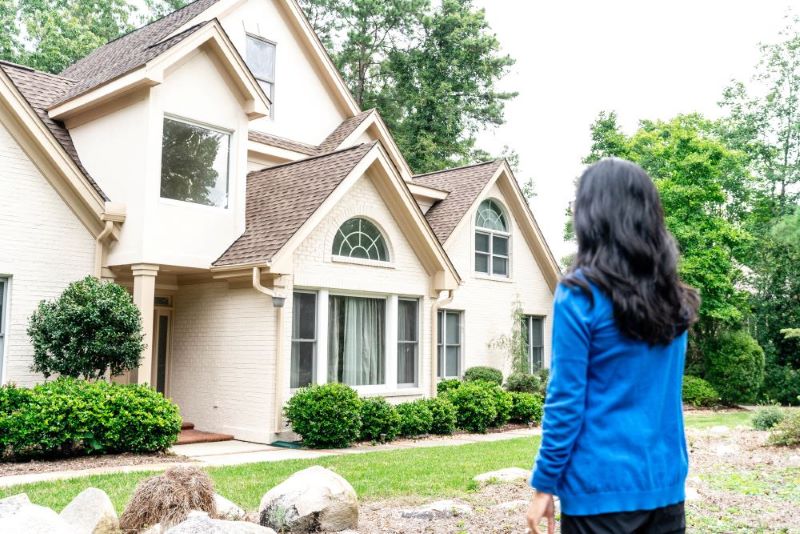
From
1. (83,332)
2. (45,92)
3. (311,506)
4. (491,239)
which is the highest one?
(45,92)

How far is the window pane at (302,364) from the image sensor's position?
12641 mm

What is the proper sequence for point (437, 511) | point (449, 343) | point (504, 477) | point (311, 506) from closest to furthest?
point (311, 506), point (437, 511), point (504, 477), point (449, 343)

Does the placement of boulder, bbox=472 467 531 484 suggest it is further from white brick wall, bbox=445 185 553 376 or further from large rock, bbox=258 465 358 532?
white brick wall, bbox=445 185 553 376

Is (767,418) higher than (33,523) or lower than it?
lower

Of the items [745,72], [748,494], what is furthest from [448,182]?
[745,72]

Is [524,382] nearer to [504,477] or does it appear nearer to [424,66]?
[504,477]

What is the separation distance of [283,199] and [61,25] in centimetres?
1685

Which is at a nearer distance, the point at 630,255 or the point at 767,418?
the point at 630,255

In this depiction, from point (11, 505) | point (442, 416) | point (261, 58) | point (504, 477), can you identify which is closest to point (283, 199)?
point (261, 58)

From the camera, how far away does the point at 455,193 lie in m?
18.8

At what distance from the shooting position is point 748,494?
7.09 m

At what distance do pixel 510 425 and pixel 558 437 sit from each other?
13259mm

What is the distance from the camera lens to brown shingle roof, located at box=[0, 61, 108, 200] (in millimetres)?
12828

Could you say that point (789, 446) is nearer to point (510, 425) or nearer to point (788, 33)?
point (510, 425)
